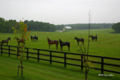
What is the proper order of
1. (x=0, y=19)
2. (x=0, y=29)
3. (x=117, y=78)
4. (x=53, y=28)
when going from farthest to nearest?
(x=53, y=28), (x=0, y=19), (x=0, y=29), (x=117, y=78)

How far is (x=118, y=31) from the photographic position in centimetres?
6116

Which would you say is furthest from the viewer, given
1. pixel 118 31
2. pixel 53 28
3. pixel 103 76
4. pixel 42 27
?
pixel 53 28

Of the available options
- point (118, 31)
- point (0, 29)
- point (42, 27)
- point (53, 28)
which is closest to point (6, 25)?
point (0, 29)

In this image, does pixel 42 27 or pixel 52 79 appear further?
pixel 42 27

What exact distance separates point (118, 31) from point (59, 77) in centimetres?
6039

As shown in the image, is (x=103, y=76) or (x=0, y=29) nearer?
(x=103, y=76)

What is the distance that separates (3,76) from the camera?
7.83 meters

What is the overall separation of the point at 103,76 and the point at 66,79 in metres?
2.37

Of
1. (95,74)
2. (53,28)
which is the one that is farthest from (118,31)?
(53,28)

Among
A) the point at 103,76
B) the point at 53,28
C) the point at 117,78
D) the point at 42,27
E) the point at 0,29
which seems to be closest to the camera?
the point at 117,78

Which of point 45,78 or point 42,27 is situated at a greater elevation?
point 42,27

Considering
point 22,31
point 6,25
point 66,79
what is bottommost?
point 66,79

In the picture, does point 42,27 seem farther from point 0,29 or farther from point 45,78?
point 45,78

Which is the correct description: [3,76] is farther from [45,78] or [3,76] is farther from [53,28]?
[53,28]
